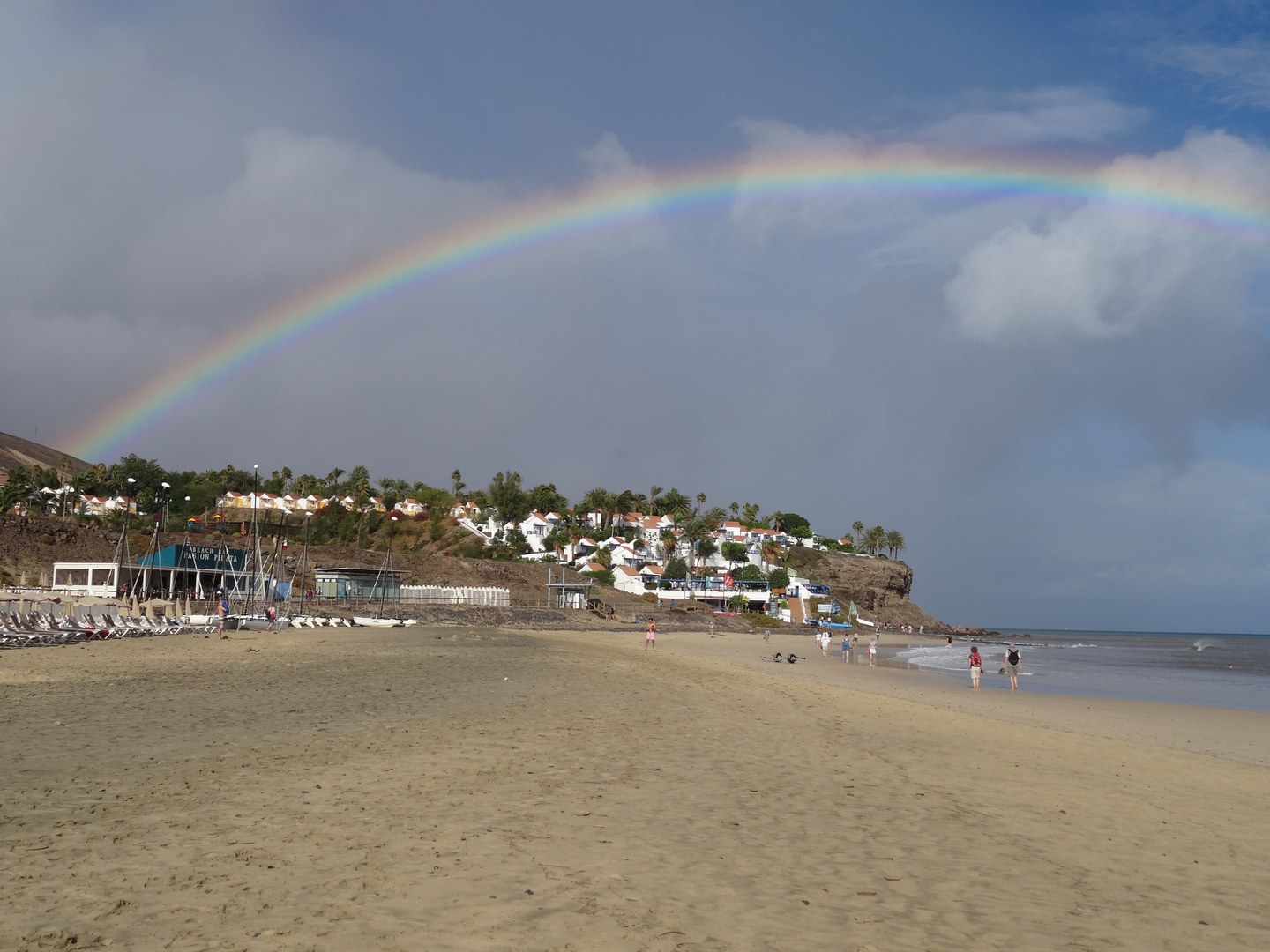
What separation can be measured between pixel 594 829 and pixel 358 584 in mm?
84553

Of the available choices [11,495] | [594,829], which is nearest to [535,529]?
[11,495]

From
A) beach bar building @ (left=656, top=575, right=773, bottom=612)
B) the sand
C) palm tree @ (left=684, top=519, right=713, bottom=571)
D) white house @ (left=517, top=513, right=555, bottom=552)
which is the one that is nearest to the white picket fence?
beach bar building @ (left=656, top=575, right=773, bottom=612)

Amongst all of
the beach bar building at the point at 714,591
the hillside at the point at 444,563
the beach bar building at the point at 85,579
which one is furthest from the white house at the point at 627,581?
the beach bar building at the point at 85,579

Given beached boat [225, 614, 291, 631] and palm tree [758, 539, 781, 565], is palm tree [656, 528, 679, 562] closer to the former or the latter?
palm tree [758, 539, 781, 565]

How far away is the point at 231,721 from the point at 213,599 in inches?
2552

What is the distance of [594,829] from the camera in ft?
29.3

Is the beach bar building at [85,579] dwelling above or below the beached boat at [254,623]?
above

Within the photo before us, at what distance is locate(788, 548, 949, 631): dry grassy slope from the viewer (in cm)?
16262

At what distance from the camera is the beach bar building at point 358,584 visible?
85.8m

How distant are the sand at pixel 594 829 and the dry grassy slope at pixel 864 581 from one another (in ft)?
474

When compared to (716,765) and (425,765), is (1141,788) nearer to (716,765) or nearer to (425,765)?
(716,765)

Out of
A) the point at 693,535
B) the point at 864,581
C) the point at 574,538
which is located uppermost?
the point at 693,535

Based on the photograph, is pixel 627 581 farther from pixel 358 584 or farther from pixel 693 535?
pixel 358 584

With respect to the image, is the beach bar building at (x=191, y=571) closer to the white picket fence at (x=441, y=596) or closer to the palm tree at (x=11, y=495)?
the white picket fence at (x=441, y=596)
